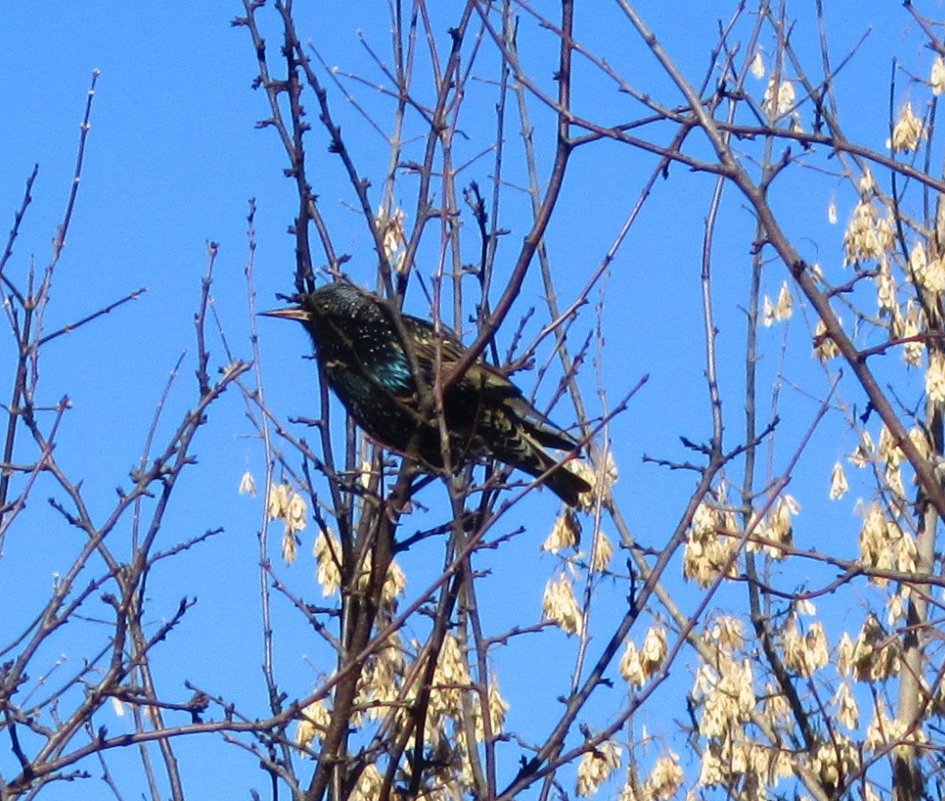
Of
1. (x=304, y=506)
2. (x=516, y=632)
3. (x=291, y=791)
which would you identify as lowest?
(x=291, y=791)

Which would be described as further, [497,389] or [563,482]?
[563,482]

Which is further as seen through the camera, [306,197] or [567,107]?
[306,197]

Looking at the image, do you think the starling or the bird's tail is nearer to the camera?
the starling

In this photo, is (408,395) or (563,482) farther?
(563,482)

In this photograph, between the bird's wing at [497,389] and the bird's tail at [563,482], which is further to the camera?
the bird's tail at [563,482]

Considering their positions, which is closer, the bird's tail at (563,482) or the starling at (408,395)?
the starling at (408,395)

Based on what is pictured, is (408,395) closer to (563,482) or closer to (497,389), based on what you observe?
(497,389)

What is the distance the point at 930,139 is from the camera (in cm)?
529

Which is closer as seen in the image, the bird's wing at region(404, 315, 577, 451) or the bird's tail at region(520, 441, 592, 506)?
the bird's wing at region(404, 315, 577, 451)

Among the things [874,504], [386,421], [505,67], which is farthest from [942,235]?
[505,67]

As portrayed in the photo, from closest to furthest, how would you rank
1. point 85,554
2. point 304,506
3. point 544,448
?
→ point 85,554 → point 544,448 → point 304,506

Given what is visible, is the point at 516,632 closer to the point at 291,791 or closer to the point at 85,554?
the point at 291,791

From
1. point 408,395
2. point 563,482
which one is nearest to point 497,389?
point 408,395

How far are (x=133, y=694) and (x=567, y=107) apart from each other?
4.12 ft
